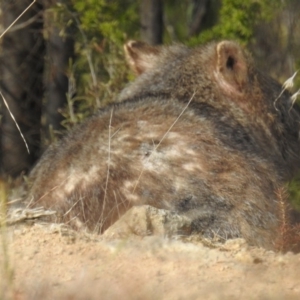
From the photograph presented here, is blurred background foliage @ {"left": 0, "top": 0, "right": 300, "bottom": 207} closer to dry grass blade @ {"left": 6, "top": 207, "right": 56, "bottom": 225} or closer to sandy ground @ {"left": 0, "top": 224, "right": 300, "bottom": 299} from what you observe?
dry grass blade @ {"left": 6, "top": 207, "right": 56, "bottom": 225}

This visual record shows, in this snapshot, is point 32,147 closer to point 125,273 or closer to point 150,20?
point 150,20

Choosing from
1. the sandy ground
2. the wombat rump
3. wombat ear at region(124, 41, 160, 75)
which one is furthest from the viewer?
wombat ear at region(124, 41, 160, 75)

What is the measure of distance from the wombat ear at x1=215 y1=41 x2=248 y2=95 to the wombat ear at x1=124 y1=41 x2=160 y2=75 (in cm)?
103

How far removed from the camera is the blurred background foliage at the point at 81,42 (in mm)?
9375

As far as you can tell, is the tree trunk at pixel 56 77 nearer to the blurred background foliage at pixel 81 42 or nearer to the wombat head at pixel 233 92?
the blurred background foliage at pixel 81 42

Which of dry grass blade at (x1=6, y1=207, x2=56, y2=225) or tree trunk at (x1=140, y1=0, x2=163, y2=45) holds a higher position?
tree trunk at (x1=140, y1=0, x2=163, y2=45)

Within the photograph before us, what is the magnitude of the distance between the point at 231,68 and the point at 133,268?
3552 millimetres

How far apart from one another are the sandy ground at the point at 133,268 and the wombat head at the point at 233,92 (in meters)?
2.57

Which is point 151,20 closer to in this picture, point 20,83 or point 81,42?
point 81,42

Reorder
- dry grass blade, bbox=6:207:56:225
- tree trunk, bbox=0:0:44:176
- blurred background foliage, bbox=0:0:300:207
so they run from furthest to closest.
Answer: tree trunk, bbox=0:0:44:176
blurred background foliage, bbox=0:0:300:207
dry grass blade, bbox=6:207:56:225

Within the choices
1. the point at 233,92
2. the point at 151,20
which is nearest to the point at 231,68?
the point at 233,92

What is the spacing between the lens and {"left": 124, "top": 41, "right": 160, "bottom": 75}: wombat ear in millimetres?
8328

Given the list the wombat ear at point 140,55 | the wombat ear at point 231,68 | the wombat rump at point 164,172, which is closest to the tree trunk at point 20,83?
the wombat ear at point 140,55

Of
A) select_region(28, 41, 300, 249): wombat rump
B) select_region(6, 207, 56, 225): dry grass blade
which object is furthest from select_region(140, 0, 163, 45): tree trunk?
select_region(6, 207, 56, 225): dry grass blade
